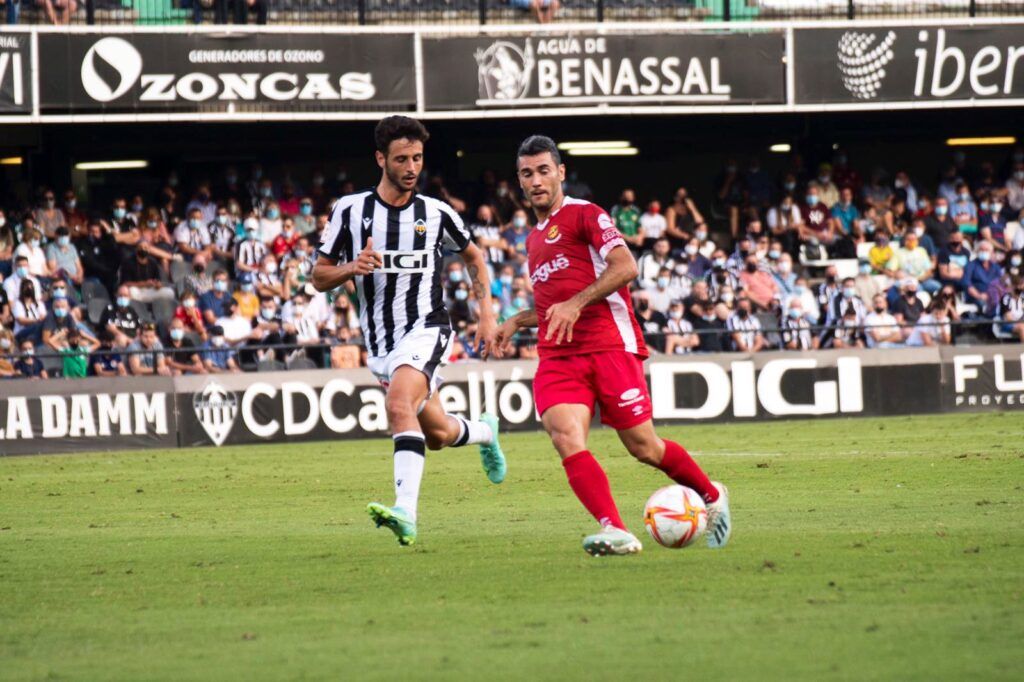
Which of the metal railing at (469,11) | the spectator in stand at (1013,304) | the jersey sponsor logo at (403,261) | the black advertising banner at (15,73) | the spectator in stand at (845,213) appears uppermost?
the metal railing at (469,11)

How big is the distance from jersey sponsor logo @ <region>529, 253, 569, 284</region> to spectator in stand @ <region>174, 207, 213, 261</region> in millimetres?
15679

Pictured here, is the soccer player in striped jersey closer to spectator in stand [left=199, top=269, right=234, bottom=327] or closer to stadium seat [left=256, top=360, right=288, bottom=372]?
stadium seat [left=256, top=360, right=288, bottom=372]

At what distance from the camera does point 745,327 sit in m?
23.0

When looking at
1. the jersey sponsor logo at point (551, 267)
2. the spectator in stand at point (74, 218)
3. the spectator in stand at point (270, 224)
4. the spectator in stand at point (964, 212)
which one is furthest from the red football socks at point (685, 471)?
the spectator in stand at point (964, 212)

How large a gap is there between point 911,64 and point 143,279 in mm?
12562

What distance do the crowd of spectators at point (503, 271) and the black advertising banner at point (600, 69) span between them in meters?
2.03

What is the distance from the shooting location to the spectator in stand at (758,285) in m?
24.1

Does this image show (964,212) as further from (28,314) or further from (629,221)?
(28,314)

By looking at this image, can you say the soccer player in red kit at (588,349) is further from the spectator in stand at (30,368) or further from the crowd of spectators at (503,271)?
the spectator in stand at (30,368)

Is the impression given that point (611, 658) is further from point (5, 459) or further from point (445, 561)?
point (5, 459)

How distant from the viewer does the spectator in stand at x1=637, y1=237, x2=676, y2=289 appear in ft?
78.9

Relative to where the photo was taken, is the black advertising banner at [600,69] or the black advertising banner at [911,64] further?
the black advertising banner at [911,64]

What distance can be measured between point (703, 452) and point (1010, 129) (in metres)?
15.8

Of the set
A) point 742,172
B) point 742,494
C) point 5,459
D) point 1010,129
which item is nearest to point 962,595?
point 742,494
